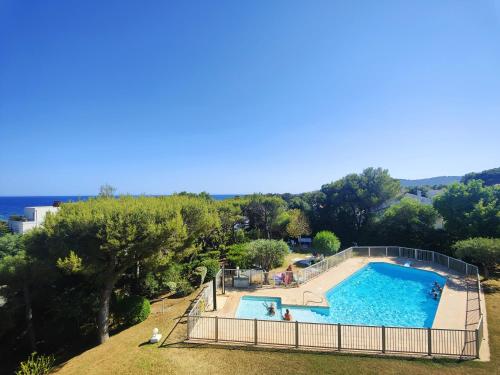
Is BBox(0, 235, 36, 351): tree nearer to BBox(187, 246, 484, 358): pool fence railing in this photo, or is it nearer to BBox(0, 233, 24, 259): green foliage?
BBox(0, 233, 24, 259): green foliage

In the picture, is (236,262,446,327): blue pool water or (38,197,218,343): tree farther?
(236,262,446,327): blue pool water

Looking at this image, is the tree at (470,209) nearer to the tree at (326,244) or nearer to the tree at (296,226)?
the tree at (326,244)

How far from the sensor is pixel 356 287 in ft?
57.4

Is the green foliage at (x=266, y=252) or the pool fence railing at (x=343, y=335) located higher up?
the green foliage at (x=266, y=252)

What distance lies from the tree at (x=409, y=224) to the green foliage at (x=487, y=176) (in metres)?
41.0

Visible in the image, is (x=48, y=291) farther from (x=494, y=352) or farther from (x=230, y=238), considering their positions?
(x=494, y=352)

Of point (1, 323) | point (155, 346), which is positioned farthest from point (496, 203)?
point (1, 323)

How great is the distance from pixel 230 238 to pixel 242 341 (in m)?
16.0

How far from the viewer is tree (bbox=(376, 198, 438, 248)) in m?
24.3

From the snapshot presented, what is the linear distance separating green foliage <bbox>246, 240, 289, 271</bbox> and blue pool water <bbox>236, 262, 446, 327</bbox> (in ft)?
10.9

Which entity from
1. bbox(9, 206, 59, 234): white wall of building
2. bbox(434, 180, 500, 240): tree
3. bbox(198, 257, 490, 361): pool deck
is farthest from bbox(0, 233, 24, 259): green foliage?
bbox(434, 180, 500, 240): tree

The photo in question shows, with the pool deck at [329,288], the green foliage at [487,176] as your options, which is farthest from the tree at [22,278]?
the green foliage at [487,176]

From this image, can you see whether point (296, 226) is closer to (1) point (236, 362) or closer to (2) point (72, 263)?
(1) point (236, 362)

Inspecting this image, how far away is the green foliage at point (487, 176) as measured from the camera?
184 ft
